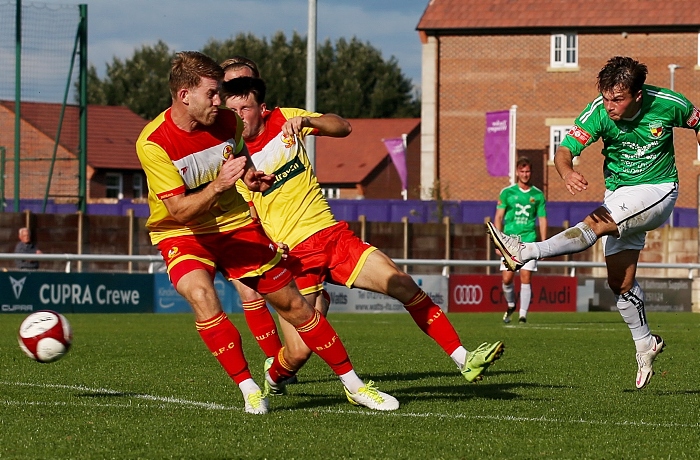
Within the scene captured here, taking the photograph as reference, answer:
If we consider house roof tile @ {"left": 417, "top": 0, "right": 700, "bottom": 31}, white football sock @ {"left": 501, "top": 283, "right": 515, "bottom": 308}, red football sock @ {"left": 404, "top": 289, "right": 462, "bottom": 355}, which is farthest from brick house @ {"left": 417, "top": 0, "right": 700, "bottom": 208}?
red football sock @ {"left": 404, "top": 289, "right": 462, "bottom": 355}

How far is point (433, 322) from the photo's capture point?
7988 millimetres

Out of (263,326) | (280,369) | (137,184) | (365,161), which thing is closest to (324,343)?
(280,369)

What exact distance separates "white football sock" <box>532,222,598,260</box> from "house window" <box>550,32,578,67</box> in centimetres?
4205

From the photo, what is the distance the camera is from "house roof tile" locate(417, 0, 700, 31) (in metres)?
47.7

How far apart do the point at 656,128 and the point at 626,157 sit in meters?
0.29

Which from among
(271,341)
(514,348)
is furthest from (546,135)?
(271,341)

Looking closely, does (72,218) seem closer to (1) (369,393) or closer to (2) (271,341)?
(2) (271,341)

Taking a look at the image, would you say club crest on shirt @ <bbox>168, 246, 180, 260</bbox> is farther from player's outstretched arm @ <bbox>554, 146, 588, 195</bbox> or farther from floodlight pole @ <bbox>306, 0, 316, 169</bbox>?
floodlight pole @ <bbox>306, 0, 316, 169</bbox>

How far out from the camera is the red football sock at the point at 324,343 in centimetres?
718

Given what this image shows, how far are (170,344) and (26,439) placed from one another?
23.0 ft

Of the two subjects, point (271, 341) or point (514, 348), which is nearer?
point (271, 341)

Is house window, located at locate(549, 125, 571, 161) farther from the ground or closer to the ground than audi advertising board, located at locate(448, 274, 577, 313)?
farther from the ground

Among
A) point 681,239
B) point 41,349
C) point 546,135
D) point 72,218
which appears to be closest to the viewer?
point 41,349

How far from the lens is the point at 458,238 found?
2838 cm
